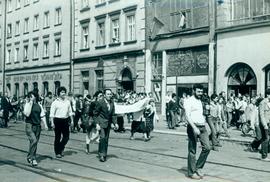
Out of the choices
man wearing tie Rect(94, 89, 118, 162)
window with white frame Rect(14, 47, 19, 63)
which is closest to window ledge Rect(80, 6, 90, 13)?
window with white frame Rect(14, 47, 19, 63)

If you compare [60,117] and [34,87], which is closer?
→ [60,117]

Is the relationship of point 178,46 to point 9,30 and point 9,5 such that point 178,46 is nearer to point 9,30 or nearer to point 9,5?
point 9,30

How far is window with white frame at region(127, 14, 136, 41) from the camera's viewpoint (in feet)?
112

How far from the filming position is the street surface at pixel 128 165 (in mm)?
9984

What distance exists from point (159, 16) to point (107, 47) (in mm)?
6370

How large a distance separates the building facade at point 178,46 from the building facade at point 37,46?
1179 cm

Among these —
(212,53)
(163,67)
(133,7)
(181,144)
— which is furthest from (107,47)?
(181,144)

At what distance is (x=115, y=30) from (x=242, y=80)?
13002mm

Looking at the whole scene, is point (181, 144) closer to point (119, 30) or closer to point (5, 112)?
point (5, 112)

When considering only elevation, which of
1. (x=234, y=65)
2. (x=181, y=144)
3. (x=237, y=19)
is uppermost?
(x=237, y=19)

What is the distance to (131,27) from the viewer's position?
3441cm

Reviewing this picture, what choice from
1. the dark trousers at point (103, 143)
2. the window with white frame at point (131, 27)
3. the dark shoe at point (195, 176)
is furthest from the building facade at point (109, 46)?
the dark shoe at point (195, 176)

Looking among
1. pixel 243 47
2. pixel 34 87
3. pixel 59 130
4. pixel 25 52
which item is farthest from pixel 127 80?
pixel 59 130

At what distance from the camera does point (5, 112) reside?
2619 cm
